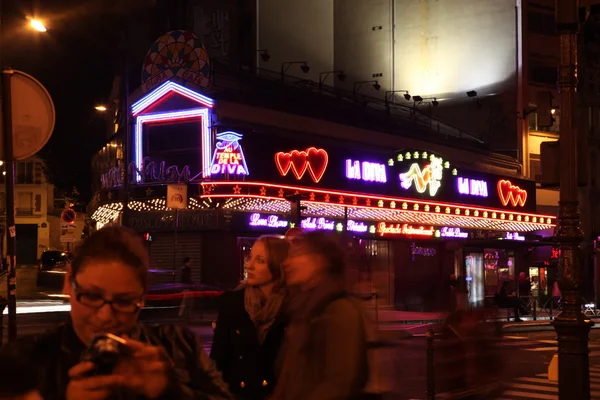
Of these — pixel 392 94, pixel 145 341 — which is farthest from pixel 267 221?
pixel 145 341

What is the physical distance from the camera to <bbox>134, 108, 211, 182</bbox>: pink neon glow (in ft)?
94.1

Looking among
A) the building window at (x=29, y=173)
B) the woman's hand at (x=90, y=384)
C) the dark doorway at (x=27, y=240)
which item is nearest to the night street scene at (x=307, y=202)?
the woman's hand at (x=90, y=384)

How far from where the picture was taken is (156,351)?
2.37 metres

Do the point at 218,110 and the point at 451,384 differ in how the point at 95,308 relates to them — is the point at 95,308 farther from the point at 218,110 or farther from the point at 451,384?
the point at 218,110

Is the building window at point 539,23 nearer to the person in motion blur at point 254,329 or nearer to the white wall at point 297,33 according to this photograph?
the white wall at point 297,33

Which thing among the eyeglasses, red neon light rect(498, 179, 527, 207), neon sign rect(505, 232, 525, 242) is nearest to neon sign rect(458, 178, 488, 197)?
red neon light rect(498, 179, 527, 207)

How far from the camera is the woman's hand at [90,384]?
225cm

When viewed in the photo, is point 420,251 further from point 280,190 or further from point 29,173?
point 29,173

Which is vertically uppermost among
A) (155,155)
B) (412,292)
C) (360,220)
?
(155,155)

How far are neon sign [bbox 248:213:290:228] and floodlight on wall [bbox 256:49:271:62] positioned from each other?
13059 millimetres

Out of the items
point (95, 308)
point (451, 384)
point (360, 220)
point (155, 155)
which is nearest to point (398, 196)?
point (360, 220)

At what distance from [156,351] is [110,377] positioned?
158 millimetres

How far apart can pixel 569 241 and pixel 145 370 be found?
9.43 m

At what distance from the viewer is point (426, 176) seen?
34375 mm
